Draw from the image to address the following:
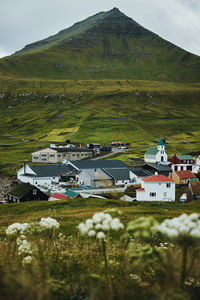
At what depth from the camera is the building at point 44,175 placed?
9244cm

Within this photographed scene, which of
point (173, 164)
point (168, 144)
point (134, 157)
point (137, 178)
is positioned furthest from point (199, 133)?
point (137, 178)

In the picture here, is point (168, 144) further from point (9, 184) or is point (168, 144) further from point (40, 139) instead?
point (9, 184)

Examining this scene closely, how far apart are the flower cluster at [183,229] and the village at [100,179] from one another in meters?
36.0

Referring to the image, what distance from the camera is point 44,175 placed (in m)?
93.4

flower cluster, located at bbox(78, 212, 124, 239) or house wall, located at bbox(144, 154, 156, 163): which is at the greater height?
house wall, located at bbox(144, 154, 156, 163)

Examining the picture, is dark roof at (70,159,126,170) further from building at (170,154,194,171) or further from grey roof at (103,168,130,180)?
building at (170,154,194,171)

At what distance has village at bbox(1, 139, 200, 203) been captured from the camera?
57.7 m

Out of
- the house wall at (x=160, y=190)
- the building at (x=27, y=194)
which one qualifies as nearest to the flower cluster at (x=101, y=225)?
the house wall at (x=160, y=190)

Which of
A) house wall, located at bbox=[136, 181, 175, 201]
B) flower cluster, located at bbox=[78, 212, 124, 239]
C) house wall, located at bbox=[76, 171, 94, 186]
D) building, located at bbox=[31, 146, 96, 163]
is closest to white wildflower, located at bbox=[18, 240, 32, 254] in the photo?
flower cluster, located at bbox=[78, 212, 124, 239]

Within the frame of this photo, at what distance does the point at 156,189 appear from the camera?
187 ft

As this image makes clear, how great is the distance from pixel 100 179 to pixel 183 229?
38.6m

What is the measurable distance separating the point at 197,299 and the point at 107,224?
3.13 meters

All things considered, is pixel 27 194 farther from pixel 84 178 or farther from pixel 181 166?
pixel 181 166

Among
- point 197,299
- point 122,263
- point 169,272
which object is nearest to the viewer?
point 169,272
